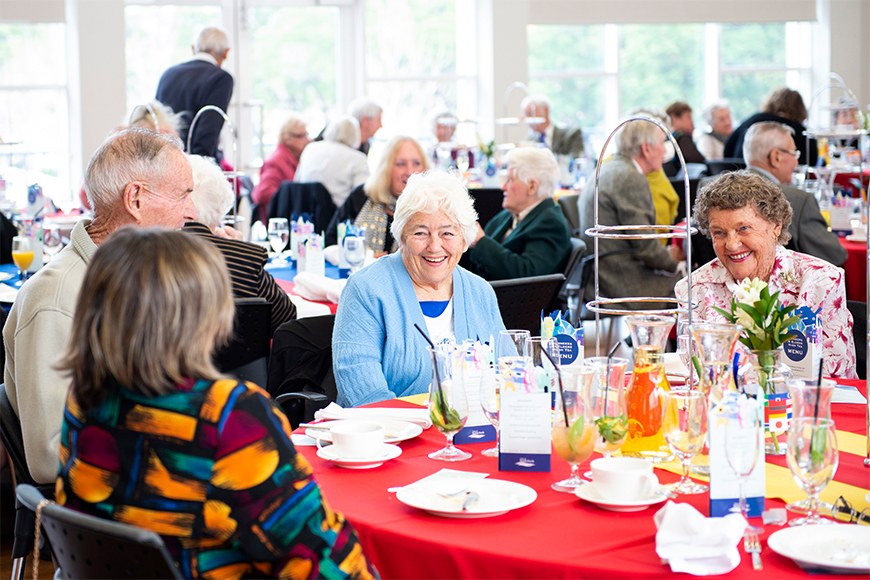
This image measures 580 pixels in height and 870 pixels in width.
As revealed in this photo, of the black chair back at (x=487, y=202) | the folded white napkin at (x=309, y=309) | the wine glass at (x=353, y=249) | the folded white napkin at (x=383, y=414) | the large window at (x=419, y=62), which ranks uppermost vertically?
the large window at (x=419, y=62)

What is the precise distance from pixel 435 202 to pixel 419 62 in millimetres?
8074

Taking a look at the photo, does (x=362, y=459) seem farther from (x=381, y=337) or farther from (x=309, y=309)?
(x=309, y=309)

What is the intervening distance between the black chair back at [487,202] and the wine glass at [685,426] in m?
4.81

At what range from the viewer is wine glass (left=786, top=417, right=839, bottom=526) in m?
1.40

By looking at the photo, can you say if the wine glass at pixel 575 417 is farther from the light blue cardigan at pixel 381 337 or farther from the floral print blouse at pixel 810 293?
the floral print blouse at pixel 810 293

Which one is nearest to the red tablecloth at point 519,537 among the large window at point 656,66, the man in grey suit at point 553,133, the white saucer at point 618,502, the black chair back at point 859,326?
the white saucer at point 618,502

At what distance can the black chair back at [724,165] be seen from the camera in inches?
281

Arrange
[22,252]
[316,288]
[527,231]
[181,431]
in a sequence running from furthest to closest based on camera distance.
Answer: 1. [527,231]
2. [22,252]
3. [316,288]
4. [181,431]

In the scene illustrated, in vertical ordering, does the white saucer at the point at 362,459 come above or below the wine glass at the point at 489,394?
below

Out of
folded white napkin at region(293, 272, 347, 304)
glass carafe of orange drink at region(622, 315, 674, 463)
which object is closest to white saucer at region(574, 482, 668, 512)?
glass carafe of orange drink at region(622, 315, 674, 463)

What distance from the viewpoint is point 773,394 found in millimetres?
1814

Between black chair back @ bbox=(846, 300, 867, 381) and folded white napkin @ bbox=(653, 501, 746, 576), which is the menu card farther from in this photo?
black chair back @ bbox=(846, 300, 867, 381)

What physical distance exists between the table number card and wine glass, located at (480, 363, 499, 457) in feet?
1.63

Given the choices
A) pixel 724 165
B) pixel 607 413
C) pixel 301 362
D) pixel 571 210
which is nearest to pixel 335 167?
pixel 571 210
